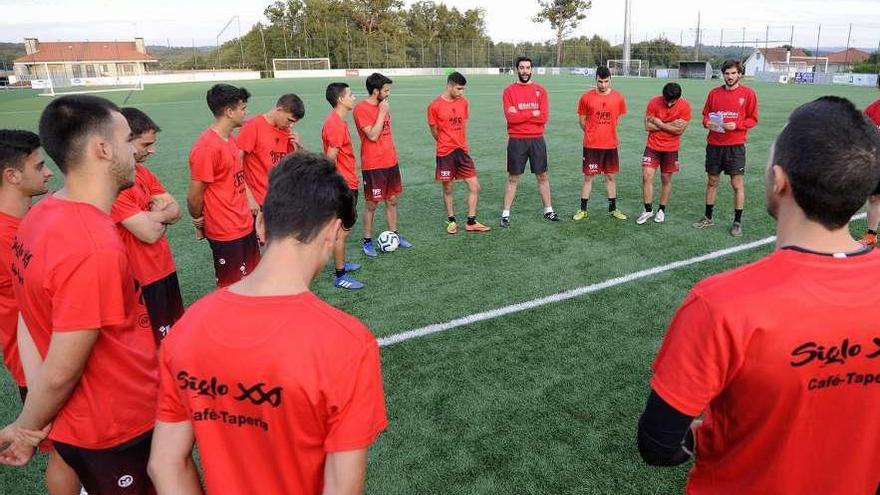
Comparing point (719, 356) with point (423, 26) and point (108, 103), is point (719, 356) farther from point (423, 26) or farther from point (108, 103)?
point (423, 26)

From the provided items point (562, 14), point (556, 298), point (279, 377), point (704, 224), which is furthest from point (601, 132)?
point (562, 14)

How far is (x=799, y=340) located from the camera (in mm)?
1466

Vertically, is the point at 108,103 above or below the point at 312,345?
above

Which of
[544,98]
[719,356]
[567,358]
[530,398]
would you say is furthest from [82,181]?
[544,98]

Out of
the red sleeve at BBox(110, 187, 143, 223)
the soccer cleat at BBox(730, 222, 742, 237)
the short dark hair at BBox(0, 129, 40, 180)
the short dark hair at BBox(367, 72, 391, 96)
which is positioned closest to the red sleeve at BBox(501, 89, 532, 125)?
the short dark hair at BBox(367, 72, 391, 96)

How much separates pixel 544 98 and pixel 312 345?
302 inches

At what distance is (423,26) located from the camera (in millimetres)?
77875

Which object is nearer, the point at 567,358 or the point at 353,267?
the point at 567,358

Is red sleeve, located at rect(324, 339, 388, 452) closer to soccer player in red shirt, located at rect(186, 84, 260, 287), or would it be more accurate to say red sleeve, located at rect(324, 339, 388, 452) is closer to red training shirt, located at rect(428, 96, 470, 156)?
soccer player in red shirt, located at rect(186, 84, 260, 287)

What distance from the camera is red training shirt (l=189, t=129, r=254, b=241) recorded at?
15.3 ft

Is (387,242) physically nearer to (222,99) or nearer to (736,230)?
(222,99)

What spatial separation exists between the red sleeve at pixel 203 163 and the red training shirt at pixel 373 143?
9.42 ft

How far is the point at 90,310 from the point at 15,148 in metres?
1.44

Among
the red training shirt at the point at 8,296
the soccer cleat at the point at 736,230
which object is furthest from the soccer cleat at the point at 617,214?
the red training shirt at the point at 8,296
